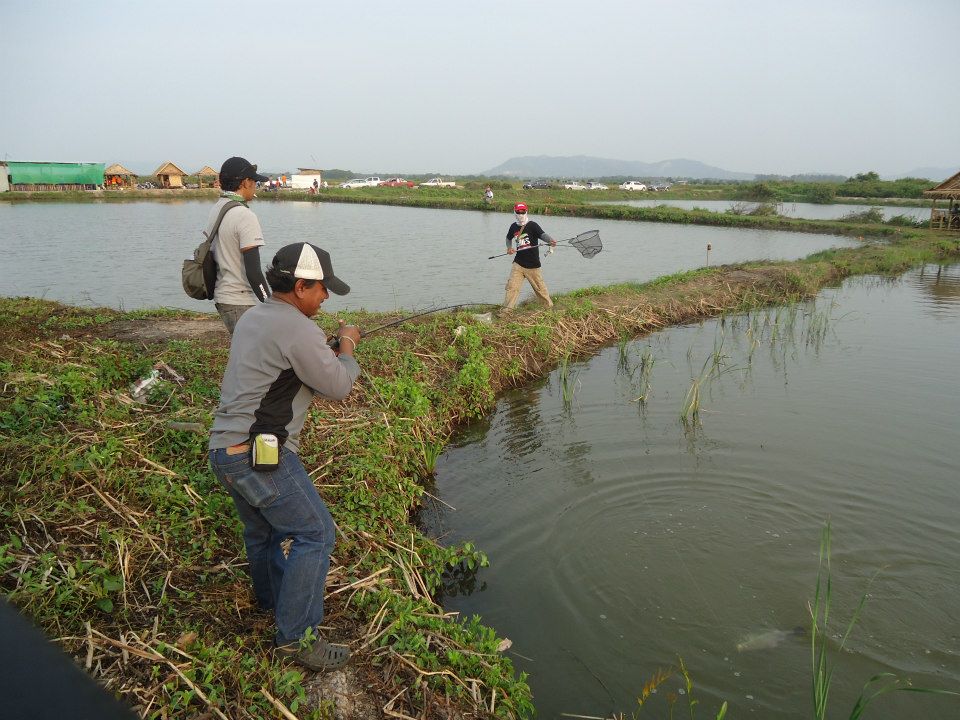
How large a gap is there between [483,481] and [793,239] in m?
24.2

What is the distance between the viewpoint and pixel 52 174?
40938 millimetres

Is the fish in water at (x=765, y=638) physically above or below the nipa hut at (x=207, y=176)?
below

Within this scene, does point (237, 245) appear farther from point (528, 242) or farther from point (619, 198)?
point (619, 198)

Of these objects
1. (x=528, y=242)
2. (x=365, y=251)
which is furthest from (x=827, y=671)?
(x=365, y=251)

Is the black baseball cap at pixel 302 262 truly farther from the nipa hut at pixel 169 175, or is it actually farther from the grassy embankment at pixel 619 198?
the nipa hut at pixel 169 175

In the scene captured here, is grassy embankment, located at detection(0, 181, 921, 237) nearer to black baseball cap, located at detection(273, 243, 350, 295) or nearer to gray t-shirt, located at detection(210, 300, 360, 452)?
black baseball cap, located at detection(273, 243, 350, 295)

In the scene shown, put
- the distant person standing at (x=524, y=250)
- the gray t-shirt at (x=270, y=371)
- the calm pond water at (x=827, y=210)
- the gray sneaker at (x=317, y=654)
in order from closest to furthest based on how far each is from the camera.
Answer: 1. the gray t-shirt at (x=270, y=371)
2. the gray sneaker at (x=317, y=654)
3. the distant person standing at (x=524, y=250)
4. the calm pond water at (x=827, y=210)

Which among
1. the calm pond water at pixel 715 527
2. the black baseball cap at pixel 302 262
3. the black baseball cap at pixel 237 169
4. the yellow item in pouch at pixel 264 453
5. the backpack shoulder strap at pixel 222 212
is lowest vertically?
the calm pond water at pixel 715 527

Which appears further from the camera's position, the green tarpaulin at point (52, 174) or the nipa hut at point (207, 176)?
the nipa hut at point (207, 176)

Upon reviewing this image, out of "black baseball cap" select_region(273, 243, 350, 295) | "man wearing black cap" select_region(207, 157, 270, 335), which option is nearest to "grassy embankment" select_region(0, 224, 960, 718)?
"man wearing black cap" select_region(207, 157, 270, 335)

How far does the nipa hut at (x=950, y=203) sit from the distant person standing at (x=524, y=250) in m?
21.1

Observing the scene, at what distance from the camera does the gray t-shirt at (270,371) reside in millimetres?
2521

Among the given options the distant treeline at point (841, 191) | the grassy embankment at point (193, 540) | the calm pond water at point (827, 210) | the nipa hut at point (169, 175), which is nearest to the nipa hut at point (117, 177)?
the nipa hut at point (169, 175)

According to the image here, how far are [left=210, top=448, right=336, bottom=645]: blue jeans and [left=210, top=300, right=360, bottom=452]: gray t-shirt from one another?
5.0 inches
